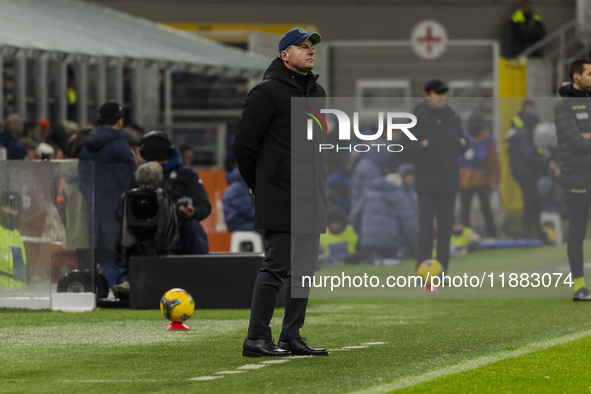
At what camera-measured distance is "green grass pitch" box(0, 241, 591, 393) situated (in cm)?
718

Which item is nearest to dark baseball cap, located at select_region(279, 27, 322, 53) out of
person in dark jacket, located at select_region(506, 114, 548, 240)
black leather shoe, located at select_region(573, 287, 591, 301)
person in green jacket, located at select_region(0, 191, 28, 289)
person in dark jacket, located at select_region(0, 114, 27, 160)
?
person in green jacket, located at select_region(0, 191, 28, 289)

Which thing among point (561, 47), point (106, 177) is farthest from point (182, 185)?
point (561, 47)

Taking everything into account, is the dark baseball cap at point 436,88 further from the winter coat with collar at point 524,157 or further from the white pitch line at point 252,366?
the white pitch line at point 252,366

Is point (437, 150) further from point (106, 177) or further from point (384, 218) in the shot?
point (106, 177)

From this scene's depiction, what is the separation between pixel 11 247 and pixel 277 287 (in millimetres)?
4196

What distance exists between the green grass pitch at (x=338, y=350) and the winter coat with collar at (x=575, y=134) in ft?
2.78

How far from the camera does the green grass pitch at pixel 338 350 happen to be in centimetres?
718

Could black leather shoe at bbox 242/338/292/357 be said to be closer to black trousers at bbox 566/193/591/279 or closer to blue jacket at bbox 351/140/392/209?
black trousers at bbox 566/193/591/279

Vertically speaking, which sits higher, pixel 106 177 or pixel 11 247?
pixel 106 177

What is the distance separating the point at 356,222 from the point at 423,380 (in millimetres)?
7874

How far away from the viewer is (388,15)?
28531 millimetres

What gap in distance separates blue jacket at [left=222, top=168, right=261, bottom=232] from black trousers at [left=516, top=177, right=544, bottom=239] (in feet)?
11.0

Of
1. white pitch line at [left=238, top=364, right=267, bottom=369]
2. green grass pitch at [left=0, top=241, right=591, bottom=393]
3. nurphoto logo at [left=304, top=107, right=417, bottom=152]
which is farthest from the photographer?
nurphoto logo at [left=304, top=107, right=417, bottom=152]

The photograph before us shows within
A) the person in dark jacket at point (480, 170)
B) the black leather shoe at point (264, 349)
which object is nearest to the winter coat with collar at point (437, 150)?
the person in dark jacket at point (480, 170)
